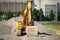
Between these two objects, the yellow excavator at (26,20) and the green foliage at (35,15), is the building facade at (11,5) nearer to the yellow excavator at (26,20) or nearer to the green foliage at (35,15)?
the green foliage at (35,15)

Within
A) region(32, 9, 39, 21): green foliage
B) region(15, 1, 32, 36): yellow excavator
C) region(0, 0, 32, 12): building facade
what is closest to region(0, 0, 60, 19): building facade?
region(0, 0, 32, 12): building facade

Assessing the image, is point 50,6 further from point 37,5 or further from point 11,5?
point 11,5

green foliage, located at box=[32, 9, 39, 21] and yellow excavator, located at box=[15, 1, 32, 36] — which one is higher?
yellow excavator, located at box=[15, 1, 32, 36]

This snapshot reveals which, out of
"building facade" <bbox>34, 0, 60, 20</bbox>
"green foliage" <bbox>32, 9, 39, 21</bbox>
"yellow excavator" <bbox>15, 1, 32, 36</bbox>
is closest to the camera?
"yellow excavator" <bbox>15, 1, 32, 36</bbox>

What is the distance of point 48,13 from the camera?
30.4 metres

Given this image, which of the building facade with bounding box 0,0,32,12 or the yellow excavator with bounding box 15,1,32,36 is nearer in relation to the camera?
the yellow excavator with bounding box 15,1,32,36

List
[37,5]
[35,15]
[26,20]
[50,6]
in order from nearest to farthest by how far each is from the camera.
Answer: [26,20]
[35,15]
[50,6]
[37,5]

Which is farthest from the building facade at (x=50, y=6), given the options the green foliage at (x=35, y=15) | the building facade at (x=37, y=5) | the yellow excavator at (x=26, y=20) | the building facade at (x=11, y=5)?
the yellow excavator at (x=26, y=20)

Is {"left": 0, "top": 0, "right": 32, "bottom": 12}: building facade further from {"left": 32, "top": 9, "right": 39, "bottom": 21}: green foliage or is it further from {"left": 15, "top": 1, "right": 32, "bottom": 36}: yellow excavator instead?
{"left": 15, "top": 1, "right": 32, "bottom": 36}: yellow excavator

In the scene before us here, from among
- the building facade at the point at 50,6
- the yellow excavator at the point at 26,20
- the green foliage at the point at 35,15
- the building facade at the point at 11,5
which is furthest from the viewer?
the building facade at the point at 11,5

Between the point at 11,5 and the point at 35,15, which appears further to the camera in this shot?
the point at 11,5

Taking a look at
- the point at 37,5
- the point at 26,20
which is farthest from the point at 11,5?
the point at 26,20

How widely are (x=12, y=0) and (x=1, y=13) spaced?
2455mm

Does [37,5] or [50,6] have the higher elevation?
[37,5]
